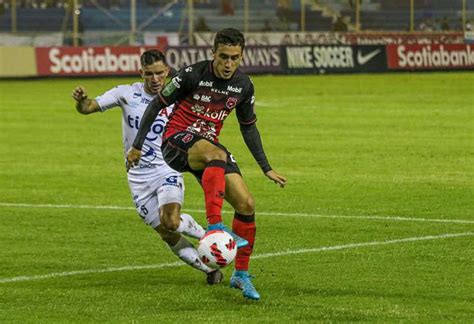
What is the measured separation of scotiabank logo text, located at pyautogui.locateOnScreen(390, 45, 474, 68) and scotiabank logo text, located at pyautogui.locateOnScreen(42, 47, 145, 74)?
1022 centimetres

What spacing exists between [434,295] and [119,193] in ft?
27.9

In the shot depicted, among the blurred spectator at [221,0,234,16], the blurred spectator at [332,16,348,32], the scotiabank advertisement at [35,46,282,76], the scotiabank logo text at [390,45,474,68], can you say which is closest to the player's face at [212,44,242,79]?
the scotiabank advertisement at [35,46,282,76]

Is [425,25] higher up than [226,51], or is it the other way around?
[226,51]

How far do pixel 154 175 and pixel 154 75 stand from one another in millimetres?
842

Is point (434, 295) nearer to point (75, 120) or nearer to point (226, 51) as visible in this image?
point (226, 51)

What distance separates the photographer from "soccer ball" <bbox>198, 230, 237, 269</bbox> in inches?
390

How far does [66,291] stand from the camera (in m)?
10.9

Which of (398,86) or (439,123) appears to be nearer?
(439,123)

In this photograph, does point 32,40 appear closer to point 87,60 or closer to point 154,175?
point 87,60

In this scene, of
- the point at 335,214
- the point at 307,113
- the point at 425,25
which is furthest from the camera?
the point at 425,25

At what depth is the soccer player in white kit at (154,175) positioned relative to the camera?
37.9 feet

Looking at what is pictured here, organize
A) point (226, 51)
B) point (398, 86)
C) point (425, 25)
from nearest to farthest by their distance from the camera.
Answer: point (226, 51), point (398, 86), point (425, 25)

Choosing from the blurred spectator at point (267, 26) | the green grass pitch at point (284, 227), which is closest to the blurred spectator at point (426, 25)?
the blurred spectator at point (267, 26)

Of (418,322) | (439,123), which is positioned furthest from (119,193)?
(439,123)
